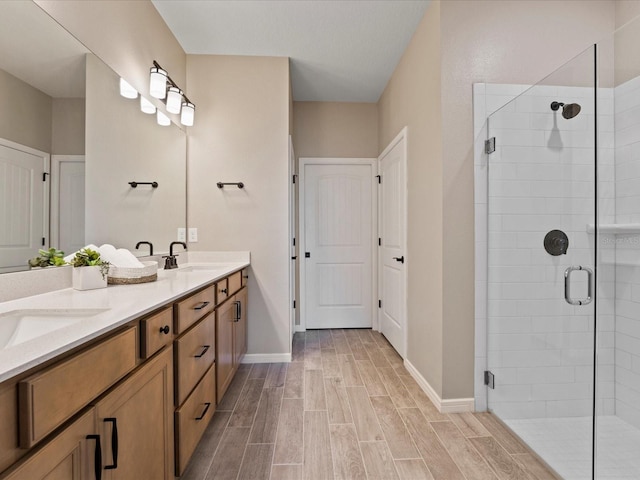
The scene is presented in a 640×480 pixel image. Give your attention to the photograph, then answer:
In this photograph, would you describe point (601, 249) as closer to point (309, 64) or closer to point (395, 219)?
point (395, 219)

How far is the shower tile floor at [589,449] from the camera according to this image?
4.55 feet

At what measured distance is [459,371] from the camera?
2.02 m

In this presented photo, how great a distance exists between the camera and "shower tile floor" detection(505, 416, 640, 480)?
139cm

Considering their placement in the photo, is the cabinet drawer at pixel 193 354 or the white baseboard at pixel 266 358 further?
the white baseboard at pixel 266 358

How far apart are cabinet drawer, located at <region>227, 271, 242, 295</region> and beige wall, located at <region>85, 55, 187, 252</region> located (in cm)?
60

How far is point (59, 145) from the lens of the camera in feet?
4.50

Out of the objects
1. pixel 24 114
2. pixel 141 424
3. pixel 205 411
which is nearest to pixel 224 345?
pixel 205 411

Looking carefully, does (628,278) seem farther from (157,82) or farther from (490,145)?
(157,82)


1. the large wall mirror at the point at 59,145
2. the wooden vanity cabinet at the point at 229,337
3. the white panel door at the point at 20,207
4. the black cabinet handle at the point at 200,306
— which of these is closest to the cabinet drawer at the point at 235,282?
the wooden vanity cabinet at the point at 229,337

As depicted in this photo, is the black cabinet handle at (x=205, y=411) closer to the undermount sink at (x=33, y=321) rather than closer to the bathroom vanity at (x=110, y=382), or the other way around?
the bathroom vanity at (x=110, y=382)

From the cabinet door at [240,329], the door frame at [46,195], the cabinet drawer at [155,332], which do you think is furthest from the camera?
the cabinet door at [240,329]

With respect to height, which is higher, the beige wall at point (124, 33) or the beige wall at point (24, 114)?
the beige wall at point (124, 33)

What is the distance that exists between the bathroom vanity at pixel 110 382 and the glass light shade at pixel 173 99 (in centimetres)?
143

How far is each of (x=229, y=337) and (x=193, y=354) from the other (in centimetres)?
69
